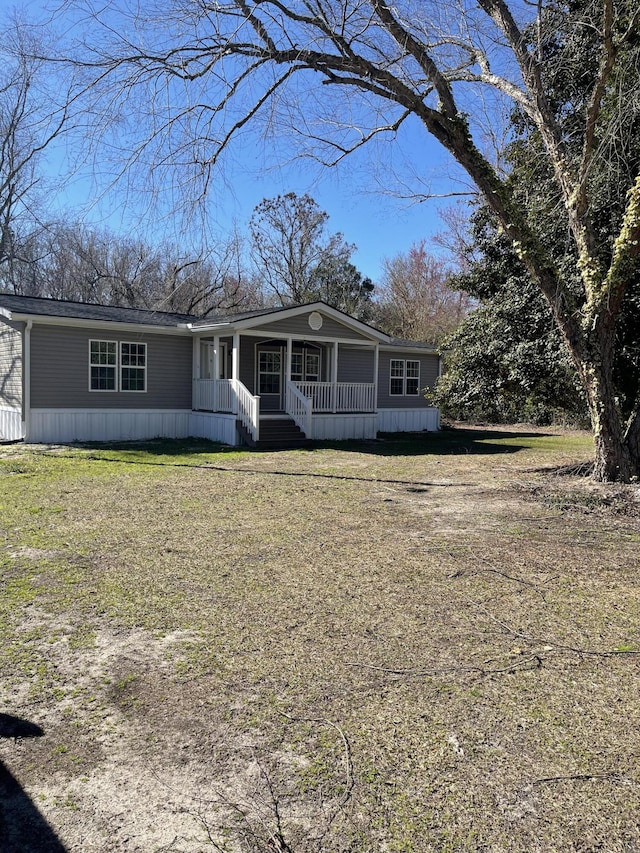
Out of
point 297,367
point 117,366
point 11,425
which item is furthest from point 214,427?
point 11,425

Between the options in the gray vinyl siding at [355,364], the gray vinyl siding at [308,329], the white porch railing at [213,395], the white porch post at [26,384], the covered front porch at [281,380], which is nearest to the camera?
the white porch post at [26,384]

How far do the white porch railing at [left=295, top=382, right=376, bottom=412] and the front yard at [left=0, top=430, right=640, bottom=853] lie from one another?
9149 millimetres

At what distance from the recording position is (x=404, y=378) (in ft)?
66.9

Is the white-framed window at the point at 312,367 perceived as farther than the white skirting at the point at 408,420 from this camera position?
No

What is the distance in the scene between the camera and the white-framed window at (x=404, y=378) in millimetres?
20188

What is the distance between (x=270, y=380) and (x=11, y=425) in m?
6.93

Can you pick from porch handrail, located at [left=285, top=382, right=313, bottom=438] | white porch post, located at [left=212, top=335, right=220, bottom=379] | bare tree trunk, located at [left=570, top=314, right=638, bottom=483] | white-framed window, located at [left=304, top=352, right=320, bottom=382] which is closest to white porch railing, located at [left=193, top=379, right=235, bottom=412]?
white porch post, located at [left=212, top=335, right=220, bottom=379]

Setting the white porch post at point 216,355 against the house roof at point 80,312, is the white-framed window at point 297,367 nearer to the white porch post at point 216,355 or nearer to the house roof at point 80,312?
the white porch post at point 216,355

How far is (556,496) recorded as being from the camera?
7.93m

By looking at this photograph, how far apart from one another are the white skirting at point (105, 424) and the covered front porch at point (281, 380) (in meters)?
0.80

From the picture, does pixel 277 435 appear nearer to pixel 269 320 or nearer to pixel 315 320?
pixel 269 320

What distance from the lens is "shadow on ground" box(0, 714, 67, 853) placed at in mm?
1890

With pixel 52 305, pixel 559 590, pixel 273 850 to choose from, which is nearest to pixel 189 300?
pixel 52 305

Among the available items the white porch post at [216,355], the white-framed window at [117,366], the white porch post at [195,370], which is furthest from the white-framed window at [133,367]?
the white porch post at [216,355]
